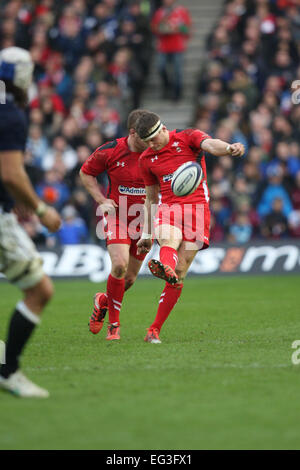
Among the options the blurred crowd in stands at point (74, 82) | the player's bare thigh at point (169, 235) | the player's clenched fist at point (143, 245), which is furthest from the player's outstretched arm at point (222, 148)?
the blurred crowd in stands at point (74, 82)

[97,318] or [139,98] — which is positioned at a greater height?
[139,98]

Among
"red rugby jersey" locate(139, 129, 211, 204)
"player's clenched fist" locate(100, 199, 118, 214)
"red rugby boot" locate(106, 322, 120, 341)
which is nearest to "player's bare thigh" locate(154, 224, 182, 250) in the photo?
"red rugby jersey" locate(139, 129, 211, 204)

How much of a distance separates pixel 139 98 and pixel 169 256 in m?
15.1

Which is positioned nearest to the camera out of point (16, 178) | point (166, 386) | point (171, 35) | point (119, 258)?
point (16, 178)

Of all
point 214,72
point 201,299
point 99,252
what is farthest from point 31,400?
point 214,72

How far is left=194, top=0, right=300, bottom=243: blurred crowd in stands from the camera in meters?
18.9

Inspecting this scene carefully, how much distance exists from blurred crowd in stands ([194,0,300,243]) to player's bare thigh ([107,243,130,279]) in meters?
8.88

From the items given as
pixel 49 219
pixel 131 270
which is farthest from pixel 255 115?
pixel 49 219

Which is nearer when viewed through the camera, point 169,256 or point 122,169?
point 169,256

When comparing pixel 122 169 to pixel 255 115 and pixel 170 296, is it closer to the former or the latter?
pixel 170 296

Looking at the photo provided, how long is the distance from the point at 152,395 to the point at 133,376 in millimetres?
773

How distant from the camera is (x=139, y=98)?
77.8 ft

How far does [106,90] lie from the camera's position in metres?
21.8
